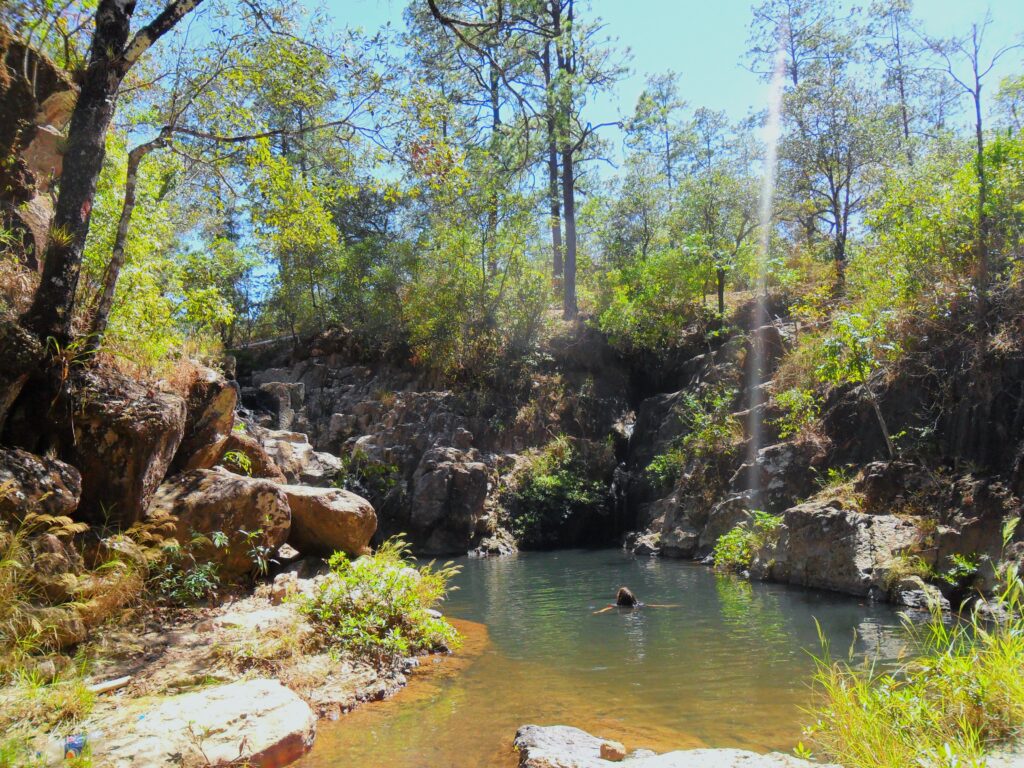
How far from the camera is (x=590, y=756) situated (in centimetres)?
469

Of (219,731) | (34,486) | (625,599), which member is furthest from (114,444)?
(625,599)

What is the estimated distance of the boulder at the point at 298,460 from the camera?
46.9 ft

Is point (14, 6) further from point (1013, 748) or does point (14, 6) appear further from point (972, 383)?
point (972, 383)

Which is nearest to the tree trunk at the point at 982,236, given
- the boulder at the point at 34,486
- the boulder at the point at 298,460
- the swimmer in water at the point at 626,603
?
the swimmer in water at the point at 626,603

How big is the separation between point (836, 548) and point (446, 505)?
10.8 m

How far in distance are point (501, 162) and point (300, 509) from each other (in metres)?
14.4

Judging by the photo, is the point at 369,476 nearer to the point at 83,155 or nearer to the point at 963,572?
the point at 83,155

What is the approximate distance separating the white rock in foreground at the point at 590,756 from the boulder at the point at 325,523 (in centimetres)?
518

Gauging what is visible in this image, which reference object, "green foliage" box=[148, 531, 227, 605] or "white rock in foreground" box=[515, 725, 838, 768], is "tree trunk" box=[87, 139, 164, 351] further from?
"white rock in foreground" box=[515, 725, 838, 768]

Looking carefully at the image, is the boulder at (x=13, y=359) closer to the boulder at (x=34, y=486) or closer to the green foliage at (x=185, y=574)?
the boulder at (x=34, y=486)

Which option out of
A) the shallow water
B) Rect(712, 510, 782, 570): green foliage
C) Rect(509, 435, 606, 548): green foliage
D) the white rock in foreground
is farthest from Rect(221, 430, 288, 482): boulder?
Rect(509, 435, 606, 548): green foliage

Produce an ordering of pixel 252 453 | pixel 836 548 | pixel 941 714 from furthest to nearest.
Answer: pixel 836 548 → pixel 252 453 → pixel 941 714

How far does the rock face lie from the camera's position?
4234 mm

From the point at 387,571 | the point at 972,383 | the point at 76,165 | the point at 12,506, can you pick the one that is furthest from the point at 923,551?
the point at 76,165
